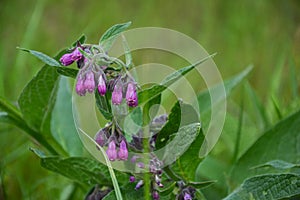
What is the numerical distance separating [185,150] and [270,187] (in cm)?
15

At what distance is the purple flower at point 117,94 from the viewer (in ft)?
3.07

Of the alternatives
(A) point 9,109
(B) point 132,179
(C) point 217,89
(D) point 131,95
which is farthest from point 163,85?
(C) point 217,89

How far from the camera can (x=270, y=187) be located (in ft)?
3.39

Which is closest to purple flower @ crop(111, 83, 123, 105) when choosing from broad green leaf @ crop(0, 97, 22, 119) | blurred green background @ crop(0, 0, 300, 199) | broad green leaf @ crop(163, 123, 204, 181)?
broad green leaf @ crop(163, 123, 204, 181)

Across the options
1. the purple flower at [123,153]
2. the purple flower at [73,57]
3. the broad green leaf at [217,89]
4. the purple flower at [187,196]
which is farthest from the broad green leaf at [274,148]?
the purple flower at [73,57]

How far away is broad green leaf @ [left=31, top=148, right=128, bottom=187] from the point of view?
1092mm

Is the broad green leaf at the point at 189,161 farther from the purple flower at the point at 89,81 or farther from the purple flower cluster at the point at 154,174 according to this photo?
the purple flower at the point at 89,81

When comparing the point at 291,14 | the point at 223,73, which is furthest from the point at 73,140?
the point at 291,14

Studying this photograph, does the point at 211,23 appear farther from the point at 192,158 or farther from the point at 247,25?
the point at 192,158

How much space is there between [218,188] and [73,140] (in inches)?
13.7

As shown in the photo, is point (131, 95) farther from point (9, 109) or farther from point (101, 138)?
Result: point (9, 109)

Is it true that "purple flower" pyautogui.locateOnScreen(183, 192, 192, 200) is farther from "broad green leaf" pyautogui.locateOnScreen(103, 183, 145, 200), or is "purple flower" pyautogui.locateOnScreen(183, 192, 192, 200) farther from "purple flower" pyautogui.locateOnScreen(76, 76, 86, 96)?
"purple flower" pyautogui.locateOnScreen(76, 76, 86, 96)

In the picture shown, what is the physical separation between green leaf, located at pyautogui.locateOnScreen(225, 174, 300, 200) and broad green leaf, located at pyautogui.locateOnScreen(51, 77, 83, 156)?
447mm

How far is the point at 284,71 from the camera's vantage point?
7.16ft
